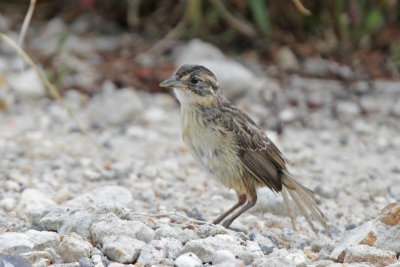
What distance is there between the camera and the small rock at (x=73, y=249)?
3.94 meters

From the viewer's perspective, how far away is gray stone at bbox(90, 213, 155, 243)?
4.21m

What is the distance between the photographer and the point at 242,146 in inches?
213

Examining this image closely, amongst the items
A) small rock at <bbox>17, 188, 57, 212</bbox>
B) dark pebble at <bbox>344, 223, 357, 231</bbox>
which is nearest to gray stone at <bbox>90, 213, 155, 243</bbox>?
small rock at <bbox>17, 188, 57, 212</bbox>

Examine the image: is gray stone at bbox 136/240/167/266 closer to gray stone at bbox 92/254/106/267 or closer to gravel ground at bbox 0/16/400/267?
gravel ground at bbox 0/16/400/267

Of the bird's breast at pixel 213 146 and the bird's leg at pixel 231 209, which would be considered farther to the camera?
the bird's leg at pixel 231 209

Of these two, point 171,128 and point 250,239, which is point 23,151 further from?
point 250,239

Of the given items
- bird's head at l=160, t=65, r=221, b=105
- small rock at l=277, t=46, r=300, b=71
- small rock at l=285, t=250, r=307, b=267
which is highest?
small rock at l=277, t=46, r=300, b=71

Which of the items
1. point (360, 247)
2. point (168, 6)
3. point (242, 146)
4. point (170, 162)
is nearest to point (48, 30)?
point (168, 6)

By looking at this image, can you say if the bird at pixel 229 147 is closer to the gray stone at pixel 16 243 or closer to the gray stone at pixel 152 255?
the gray stone at pixel 152 255

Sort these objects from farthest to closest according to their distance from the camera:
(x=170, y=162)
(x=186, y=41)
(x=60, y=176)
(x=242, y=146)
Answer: (x=186, y=41) → (x=170, y=162) → (x=60, y=176) → (x=242, y=146)

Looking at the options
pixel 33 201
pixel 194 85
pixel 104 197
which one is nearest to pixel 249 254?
pixel 104 197

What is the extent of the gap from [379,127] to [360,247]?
4.40m

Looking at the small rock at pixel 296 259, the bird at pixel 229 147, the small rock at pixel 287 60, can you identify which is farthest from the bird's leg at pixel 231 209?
the small rock at pixel 287 60

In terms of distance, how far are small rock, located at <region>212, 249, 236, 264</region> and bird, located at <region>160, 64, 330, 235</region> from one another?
130 centimetres
